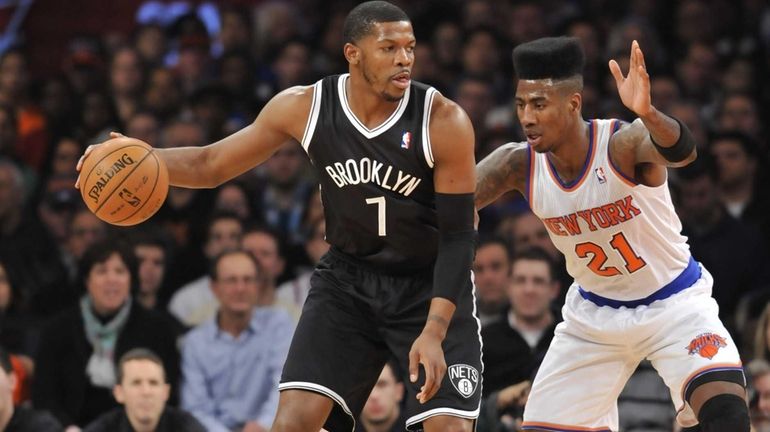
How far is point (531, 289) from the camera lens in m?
8.37

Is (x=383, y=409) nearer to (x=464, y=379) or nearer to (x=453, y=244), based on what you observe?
(x=464, y=379)

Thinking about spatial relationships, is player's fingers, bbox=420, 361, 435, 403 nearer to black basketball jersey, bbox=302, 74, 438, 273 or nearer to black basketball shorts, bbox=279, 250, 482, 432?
black basketball shorts, bbox=279, 250, 482, 432

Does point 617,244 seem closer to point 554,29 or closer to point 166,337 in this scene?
point 166,337

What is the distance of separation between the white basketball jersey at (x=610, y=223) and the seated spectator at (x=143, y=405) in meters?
2.84

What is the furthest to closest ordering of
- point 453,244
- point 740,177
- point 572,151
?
point 740,177
point 572,151
point 453,244

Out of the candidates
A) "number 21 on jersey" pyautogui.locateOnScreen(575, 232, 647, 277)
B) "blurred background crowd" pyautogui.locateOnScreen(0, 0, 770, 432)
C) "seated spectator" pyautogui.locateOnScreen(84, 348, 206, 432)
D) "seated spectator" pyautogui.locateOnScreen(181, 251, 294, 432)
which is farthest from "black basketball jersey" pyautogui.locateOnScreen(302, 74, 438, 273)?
"seated spectator" pyautogui.locateOnScreen(181, 251, 294, 432)

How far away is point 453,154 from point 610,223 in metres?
0.92

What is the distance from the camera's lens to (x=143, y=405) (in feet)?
25.6

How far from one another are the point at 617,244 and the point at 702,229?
3.65m

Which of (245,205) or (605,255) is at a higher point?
(245,205)

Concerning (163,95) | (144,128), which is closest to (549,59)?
(144,128)

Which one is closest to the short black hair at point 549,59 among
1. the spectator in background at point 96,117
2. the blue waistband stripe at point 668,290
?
the blue waistband stripe at point 668,290

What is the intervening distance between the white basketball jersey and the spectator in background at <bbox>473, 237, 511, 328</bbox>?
9.32 feet

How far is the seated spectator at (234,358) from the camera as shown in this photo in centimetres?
867
